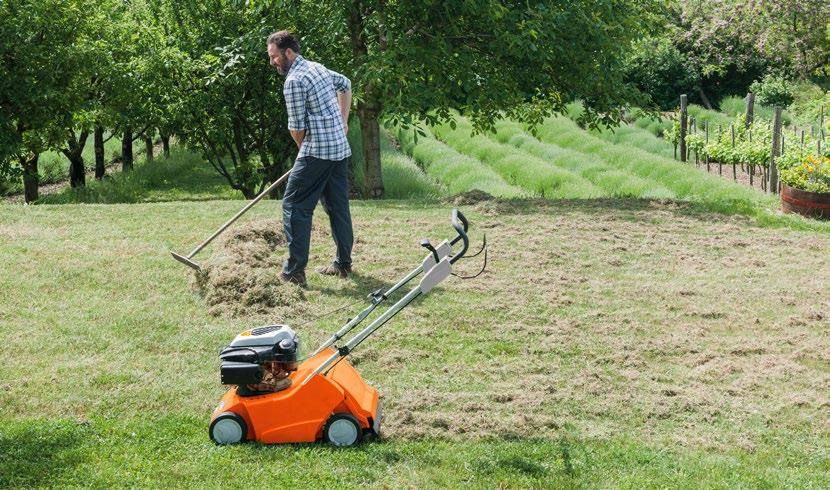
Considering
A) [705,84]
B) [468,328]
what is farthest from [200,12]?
[705,84]

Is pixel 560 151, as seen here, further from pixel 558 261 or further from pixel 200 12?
pixel 558 261

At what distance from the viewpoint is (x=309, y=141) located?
24.5 feet

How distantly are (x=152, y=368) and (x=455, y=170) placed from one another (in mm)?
12518

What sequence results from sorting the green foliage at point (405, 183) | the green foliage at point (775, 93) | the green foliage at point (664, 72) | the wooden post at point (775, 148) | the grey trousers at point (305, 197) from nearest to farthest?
the grey trousers at point (305, 197) < the wooden post at point (775, 148) < the green foliage at point (405, 183) < the green foliage at point (775, 93) < the green foliage at point (664, 72)

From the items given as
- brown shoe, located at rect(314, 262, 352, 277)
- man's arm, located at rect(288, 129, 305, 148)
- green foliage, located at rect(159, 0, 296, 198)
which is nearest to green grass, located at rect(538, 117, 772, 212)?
brown shoe, located at rect(314, 262, 352, 277)

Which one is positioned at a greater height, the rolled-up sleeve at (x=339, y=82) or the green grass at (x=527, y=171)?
the rolled-up sleeve at (x=339, y=82)

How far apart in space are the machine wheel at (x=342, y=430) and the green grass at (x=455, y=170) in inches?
371

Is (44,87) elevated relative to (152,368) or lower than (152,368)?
elevated

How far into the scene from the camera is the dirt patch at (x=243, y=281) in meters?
7.25

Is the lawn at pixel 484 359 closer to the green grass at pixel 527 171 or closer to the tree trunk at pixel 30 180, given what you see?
the green grass at pixel 527 171

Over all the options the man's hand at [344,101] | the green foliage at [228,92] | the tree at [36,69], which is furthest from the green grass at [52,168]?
the man's hand at [344,101]

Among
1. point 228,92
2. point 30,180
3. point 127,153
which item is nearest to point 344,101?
point 228,92

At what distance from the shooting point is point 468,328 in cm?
705

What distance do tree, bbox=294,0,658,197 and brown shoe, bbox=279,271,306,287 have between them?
4.00 metres
